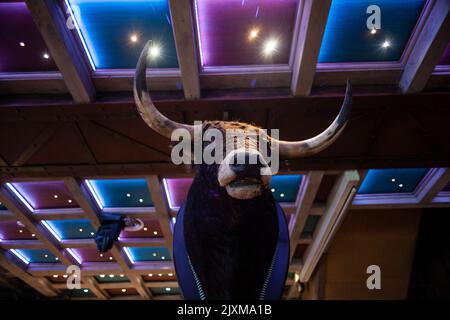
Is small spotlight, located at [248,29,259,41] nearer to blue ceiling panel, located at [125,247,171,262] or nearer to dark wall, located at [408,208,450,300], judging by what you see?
dark wall, located at [408,208,450,300]

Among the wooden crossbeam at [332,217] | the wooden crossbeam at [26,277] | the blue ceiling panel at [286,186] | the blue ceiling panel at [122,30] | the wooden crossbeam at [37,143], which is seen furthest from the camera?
the wooden crossbeam at [26,277]

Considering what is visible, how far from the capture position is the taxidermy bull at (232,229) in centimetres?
141

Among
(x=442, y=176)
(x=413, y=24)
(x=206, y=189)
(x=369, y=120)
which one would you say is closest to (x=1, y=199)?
(x=206, y=189)

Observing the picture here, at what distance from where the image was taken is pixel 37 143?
526 cm

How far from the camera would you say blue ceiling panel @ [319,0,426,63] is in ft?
13.7

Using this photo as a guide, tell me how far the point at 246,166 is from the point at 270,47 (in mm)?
3805

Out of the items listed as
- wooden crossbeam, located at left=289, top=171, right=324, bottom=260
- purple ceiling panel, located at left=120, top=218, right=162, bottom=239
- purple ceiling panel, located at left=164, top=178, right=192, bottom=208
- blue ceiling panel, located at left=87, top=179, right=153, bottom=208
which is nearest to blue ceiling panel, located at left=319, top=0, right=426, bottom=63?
wooden crossbeam, located at left=289, top=171, right=324, bottom=260

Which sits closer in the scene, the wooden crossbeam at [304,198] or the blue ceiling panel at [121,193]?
the wooden crossbeam at [304,198]

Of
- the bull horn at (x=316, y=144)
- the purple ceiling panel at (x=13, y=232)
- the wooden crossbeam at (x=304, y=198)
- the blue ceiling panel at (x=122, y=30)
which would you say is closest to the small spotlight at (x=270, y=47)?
Result: the blue ceiling panel at (x=122, y=30)

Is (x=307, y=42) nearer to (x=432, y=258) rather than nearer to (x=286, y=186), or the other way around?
(x=286, y=186)

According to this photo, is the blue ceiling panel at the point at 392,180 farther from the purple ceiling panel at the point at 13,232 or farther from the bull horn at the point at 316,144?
the purple ceiling panel at the point at 13,232

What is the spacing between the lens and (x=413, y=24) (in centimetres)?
438

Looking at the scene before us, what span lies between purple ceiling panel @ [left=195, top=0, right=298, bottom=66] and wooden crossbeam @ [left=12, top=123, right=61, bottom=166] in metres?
2.87

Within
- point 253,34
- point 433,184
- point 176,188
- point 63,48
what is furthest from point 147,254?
point 433,184
